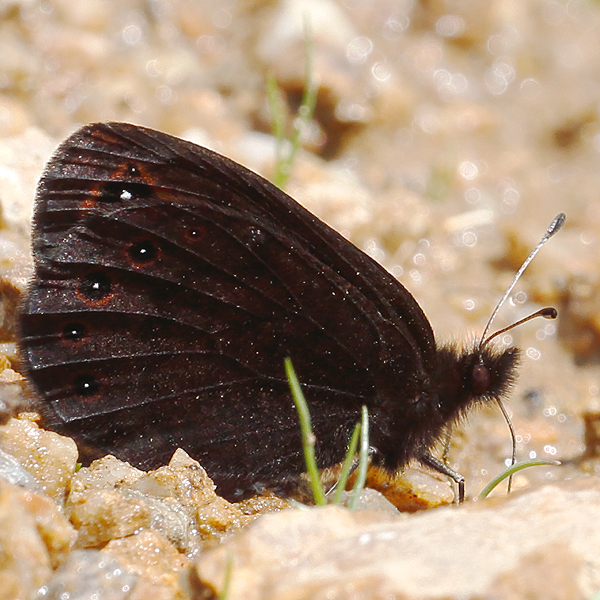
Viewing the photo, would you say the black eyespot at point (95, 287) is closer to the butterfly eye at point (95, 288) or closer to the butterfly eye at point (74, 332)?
the butterfly eye at point (95, 288)

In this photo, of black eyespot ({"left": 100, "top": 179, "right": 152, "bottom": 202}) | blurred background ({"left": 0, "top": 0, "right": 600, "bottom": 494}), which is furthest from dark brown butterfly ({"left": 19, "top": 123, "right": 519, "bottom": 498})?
blurred background ({"left": 0, "top": 0, "right": 600, "bottom": 494})

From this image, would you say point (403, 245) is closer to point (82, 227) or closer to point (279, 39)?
point (279, 39)

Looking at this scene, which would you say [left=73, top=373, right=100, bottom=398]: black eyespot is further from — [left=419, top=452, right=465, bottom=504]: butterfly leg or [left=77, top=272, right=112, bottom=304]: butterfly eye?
[left=419, top=452, right=465, bottom=504]: butterfly leg

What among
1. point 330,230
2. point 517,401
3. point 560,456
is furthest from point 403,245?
point 330,230

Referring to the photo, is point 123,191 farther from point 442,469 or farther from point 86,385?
point 442,469

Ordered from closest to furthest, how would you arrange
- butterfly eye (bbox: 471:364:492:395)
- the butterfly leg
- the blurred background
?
the butterfly leg
butterfly eye (bbox: 471:364:492:395)
the blurred background
